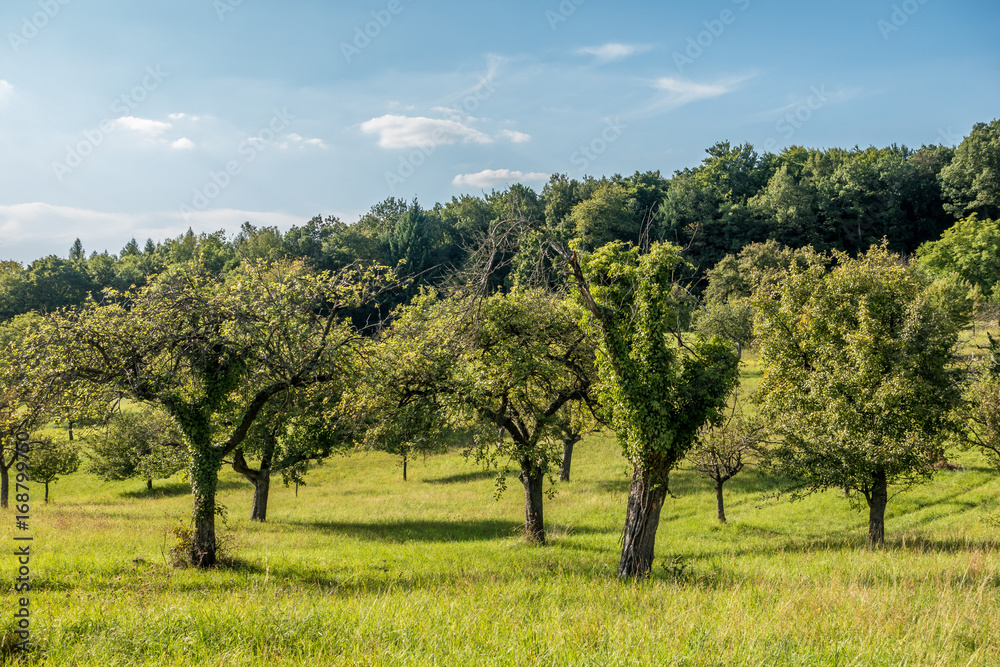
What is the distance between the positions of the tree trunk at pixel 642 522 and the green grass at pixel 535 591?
0.69 m

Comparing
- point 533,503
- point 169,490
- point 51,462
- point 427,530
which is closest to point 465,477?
point 427,530

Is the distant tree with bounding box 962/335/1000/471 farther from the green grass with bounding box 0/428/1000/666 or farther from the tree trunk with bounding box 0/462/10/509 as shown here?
the tree trunk with bounding box 0/462/10/509

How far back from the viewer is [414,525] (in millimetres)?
23953

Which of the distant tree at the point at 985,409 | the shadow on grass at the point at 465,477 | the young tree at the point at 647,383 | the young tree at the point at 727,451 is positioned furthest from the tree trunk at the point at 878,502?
the shadow on grass at the point at 465,477

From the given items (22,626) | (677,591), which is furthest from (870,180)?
(22,626)

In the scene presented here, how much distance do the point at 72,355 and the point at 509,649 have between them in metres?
11.1

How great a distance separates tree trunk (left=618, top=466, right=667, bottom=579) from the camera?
461 inches

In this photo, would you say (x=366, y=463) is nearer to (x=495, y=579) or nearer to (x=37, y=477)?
(x=37, y=477)

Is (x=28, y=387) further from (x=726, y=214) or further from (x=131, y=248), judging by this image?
(x=131, y=248)

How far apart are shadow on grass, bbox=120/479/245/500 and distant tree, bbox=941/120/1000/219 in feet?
297

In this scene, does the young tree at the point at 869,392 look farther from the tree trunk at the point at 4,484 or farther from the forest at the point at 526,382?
the tree trunk at the point at 4,484

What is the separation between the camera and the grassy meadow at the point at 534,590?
18.7 ft

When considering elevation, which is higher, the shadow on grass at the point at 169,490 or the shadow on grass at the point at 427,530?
the shadow on grass at the point at 427,530

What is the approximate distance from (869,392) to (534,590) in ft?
44.4
